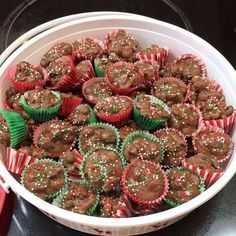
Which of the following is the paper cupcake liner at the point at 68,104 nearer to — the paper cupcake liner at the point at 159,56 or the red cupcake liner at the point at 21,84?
the red cupcake liner at the point at 21,84

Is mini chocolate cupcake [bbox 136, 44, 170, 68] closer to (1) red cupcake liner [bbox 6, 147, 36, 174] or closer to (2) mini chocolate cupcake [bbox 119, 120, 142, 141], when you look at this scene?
(2) mini chocolate cupcake [bbox 119, 120, 142, 141]

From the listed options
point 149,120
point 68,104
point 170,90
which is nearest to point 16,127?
point 68,104

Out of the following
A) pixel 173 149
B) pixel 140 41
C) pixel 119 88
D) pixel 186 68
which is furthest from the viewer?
pixel 140 41

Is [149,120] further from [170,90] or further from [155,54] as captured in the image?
[155,54]

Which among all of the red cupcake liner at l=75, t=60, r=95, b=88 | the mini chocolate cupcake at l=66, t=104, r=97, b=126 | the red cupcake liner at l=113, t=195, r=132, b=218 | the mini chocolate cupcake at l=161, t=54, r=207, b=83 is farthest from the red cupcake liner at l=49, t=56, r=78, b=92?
the red cupcake liner at l=113, t=195, r=132, b=218

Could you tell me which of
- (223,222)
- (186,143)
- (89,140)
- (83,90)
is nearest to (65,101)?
(83,90)

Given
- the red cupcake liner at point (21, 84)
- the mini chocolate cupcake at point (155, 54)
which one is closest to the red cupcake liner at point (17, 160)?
the red cupcake liner at point (21, 84)
